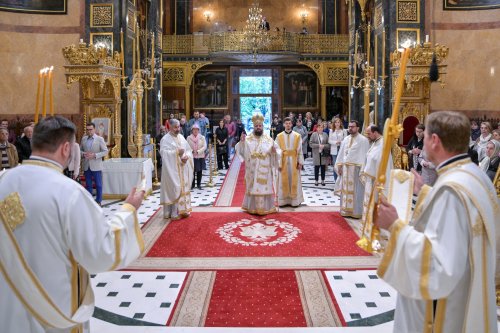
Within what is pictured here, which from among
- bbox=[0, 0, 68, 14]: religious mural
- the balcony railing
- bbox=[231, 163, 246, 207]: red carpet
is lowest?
bbox=[231, 163, 246, 207]: red carpet

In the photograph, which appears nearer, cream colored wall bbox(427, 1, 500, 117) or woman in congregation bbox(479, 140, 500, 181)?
woman in congregation bbox(479, 140, 500, 181)

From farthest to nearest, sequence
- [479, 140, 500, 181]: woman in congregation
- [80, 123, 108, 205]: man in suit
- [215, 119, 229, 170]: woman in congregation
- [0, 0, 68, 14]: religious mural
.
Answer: [215, 119, 229, 170]: woman in congregation → [0, 0, 68, 14]: religious mural → [80, 123, 108, 205]: man in suit → [479, 140, 500, 181]: woman in congregation

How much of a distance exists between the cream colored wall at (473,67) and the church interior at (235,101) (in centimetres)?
4

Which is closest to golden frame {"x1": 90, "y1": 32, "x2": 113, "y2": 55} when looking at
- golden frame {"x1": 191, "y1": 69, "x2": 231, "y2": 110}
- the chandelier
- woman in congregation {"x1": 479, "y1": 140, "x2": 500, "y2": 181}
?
woman in congregation {"x1": 479, "y1": 140, "x2": 500, "y2": 181}

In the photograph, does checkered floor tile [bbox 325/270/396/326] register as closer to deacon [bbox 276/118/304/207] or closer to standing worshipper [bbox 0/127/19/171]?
deacon [bbox 276/118/304/207]

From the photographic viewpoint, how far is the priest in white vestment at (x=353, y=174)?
28.3 ft

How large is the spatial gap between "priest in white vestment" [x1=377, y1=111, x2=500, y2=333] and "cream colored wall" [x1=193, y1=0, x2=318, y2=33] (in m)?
25.7

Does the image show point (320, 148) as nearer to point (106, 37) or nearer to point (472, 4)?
point (106, 37)

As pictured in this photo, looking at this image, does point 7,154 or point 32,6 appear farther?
point 32,6

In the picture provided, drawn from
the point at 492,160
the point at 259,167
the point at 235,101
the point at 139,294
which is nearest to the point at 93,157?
the point at 259,167

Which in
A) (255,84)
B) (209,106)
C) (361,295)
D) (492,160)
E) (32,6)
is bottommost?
(361,295)

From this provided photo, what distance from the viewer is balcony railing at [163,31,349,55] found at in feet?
75.7

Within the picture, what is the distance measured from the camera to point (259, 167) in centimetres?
893

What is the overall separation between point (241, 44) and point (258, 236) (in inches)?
664
